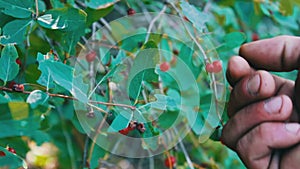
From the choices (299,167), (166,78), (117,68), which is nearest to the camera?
(299,167)

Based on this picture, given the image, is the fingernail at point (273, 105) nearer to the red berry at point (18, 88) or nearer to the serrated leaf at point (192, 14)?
the serrated leaf at point (192, 14)

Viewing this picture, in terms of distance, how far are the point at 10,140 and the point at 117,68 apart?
229 mm

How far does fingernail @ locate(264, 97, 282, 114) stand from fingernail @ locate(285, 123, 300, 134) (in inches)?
1.0

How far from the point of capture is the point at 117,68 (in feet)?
2.73

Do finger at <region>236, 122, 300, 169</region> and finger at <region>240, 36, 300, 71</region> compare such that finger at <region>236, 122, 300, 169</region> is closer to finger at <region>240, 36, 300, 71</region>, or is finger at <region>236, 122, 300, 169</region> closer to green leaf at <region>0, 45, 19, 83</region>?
finger at <region>240, 36, 300, 71</region>

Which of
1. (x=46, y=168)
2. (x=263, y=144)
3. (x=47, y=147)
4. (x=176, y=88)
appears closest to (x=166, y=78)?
(x=176, y=88)

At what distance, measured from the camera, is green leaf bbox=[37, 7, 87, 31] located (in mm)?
826

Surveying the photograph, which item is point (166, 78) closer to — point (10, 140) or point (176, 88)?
point (176, 88)

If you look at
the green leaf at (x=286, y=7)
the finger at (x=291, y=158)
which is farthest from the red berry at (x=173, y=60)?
the finger at (x=291, y=158)

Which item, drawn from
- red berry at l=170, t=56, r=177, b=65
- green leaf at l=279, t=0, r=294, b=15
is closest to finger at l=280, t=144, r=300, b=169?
red berry at l=170, t=56, r=177, b=65

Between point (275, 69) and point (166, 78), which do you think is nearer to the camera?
point (275, 69)

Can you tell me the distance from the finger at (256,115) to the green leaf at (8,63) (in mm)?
324

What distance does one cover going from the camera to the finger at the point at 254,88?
73cm

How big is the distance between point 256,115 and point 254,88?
0.12 ft
